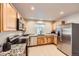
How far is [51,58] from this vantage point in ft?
2.15

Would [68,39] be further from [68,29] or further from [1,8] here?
[1,8]

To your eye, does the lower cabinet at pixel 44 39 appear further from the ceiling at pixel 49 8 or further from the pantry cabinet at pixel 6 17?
the pantry cabinet at pixel 6 17

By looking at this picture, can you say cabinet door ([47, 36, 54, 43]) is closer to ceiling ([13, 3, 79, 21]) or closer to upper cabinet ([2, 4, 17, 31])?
ceiling ([13, 3, 79, 21])

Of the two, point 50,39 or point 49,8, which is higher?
point 49,8

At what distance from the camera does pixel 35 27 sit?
8.00 meters

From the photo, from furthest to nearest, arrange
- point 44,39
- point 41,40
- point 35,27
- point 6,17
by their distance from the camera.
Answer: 1. point 35,27
2. point 44,39
3. point 41,40
4. point 6,17

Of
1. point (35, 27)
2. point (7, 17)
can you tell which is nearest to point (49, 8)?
point (7, 17)

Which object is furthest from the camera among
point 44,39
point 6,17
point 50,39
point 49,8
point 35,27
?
point 35,27

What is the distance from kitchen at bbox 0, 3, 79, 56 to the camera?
1725 millimetres

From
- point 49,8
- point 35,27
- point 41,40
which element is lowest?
point 41,40

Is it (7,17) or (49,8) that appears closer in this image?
(7,17)

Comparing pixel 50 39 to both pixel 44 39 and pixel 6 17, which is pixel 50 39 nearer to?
pixel 44 39

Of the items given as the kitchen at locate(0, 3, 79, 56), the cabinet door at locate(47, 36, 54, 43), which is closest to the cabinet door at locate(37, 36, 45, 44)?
the kitchen at locate(0, 3, 79, 56)

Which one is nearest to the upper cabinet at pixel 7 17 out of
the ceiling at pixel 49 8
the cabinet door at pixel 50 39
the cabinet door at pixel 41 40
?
the ceiling at pixel 49 8
